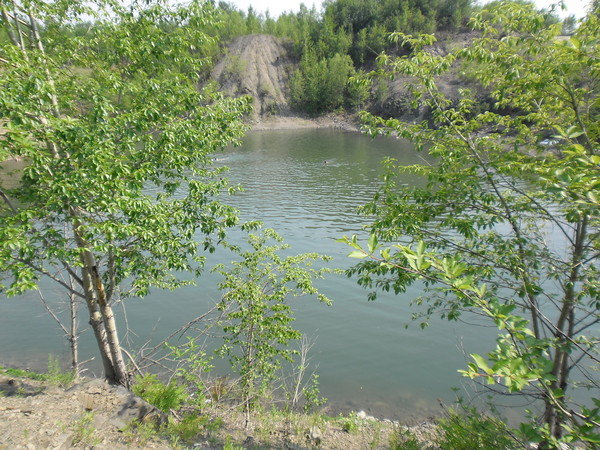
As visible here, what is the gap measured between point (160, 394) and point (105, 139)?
5.32 meters

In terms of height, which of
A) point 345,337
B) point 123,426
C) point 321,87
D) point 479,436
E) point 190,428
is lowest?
point 345,337

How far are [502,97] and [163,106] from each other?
19.3ft

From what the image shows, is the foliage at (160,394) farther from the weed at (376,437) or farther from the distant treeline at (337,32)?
the distant treeline at (337,32)

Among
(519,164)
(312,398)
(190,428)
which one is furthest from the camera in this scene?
(312,398)

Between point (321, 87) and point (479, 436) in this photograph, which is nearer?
point (479, 436)

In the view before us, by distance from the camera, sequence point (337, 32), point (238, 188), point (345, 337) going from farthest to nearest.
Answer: point (337, 32), point (345, 337), point (238, 188)

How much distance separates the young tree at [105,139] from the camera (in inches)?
190

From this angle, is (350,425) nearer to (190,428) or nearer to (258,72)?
(190,428)

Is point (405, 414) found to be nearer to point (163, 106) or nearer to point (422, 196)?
point (422, 196)

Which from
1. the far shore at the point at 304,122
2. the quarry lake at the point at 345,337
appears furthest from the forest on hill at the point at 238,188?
the far shore at the point at 304,122

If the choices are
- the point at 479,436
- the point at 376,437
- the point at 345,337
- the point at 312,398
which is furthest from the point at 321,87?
the point at 479,436

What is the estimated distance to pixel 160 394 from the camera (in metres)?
7.54

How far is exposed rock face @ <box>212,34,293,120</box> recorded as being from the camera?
302ft

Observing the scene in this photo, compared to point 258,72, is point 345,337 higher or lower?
lower
